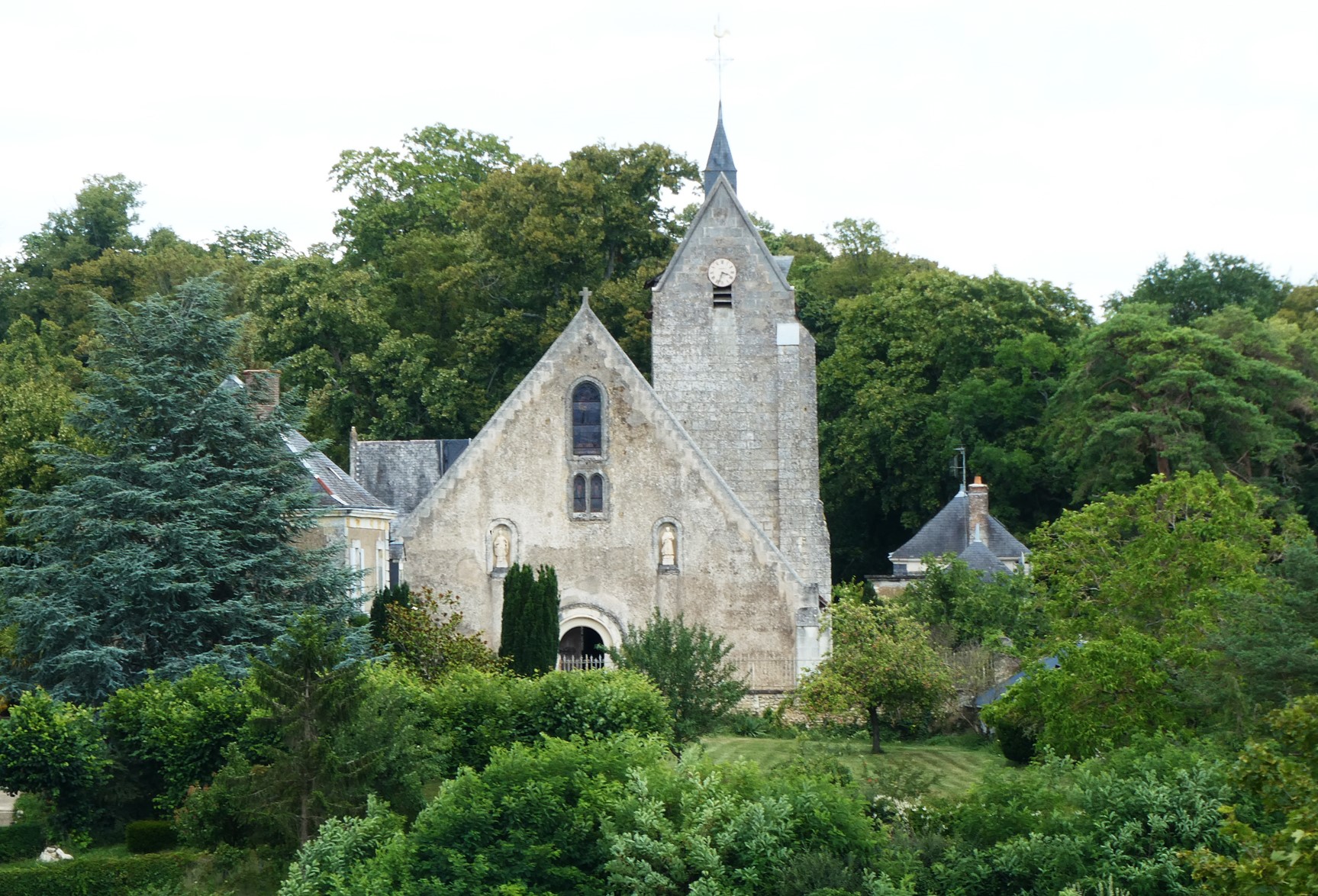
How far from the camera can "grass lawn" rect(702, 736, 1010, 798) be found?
30281 mm

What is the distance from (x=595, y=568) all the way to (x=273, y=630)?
1102 centimetres

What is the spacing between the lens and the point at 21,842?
86.2ft

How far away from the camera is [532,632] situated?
1455 inches

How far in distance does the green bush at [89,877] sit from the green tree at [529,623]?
1237cm

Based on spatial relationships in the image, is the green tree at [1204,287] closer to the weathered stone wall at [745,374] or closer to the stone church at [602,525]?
the weathered stone wall at [745,374]

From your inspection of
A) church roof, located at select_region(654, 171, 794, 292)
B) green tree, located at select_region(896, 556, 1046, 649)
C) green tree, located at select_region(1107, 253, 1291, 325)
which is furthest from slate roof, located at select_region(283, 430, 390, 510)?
green tree, located at select_region(1107, 253, 1291, 325)

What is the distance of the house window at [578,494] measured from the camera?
4138cm

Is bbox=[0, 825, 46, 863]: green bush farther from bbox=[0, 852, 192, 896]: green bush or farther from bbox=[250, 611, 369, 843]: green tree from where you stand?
bbox=[250, 611, 369, 843]: green tree

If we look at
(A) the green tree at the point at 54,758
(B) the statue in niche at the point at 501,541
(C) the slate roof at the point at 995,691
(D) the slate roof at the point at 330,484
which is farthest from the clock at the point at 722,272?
(A) the green tree at the point at 54,758

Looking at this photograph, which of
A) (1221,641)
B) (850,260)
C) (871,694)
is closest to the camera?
(1221,641)

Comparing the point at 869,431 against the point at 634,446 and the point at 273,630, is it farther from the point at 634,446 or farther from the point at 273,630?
the point at 273,630

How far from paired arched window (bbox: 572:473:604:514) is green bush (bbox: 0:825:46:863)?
1705 centimetres

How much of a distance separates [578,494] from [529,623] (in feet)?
16.9

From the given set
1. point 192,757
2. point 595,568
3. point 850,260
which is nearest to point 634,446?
point 595,568
